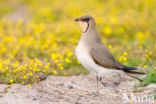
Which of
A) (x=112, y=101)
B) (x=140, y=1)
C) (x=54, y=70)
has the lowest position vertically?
(x=112, y=101)

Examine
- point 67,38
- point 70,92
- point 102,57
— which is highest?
point 67,38

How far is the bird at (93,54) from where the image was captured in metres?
5.02

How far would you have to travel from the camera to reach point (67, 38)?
9.30 metres

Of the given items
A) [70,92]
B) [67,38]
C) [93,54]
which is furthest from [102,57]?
[67,38]

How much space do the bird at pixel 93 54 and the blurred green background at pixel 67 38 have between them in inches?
30.9

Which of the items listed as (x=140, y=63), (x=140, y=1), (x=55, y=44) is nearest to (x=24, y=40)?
(x=55, y=44)

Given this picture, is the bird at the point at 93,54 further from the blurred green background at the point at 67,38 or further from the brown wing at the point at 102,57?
the blurred green background at the point at 67,38

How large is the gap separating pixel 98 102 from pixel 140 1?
8510 millimetres

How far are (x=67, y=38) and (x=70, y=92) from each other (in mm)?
4319

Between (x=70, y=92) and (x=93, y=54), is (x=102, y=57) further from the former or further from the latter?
(x=70, y=92)

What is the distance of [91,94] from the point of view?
5.09m

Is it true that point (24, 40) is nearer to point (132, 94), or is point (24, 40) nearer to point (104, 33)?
point (104, 33)

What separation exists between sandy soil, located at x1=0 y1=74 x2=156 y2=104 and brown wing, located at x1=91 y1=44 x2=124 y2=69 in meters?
0.51

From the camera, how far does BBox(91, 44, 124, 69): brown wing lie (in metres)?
5.13
